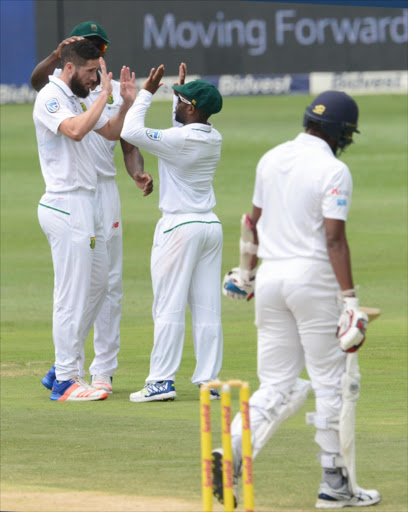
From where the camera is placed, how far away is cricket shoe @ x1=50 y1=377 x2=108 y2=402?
8484 millimetres

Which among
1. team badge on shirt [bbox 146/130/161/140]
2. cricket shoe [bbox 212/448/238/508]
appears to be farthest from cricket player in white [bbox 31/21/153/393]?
cricket shoe [bbox 212/448/238/508]

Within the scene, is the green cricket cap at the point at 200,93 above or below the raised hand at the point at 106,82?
below

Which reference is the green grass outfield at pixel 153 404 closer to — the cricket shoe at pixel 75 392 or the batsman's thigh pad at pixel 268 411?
the cricket shoe at pixel 75 392

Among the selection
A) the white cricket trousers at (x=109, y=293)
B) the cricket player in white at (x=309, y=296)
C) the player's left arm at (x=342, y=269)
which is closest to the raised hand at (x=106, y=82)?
the white cricket trousers at (x=109, y=293)

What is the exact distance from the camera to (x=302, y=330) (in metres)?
5.93

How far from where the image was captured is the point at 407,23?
28.9 metres

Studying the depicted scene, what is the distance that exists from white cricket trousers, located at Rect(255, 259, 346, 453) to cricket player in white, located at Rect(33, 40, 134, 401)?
2.59m

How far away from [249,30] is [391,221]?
834 centimetres

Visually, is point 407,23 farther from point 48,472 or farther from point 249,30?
point 48,472

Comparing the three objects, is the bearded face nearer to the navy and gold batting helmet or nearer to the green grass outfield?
the green grass outfield

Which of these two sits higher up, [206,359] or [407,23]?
[407,23]

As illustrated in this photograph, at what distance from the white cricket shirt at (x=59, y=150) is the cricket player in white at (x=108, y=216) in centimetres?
36

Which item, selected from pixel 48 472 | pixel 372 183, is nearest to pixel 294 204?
pixel 48 472

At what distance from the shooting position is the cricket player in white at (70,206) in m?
8.34
